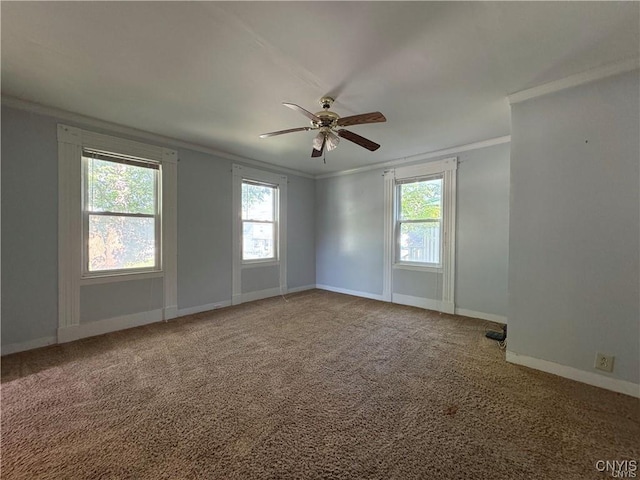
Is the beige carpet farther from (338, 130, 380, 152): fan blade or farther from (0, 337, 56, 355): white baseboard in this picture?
(338, 130, 380, 152): fan blade

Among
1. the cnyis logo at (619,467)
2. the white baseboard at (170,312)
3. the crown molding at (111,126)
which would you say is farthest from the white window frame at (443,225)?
the white baseboard at (170,312)

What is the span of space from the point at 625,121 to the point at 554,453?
2333mm

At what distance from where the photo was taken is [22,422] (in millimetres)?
1727

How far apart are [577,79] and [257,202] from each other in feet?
13.9

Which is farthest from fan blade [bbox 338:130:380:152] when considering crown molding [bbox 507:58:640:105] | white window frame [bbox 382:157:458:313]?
white window frame [bbox 382:157:458:313]

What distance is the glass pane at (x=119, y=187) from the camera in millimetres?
3172

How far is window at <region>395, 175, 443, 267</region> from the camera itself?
4277 millimetres

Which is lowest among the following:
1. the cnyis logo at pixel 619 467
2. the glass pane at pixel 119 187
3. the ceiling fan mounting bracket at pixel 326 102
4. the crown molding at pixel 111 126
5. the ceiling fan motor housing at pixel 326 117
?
the cnyis logo at pixel 619 467

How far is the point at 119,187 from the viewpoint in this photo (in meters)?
3.35

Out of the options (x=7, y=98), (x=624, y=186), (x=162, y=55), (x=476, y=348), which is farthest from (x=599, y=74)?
(x=7, y=98)

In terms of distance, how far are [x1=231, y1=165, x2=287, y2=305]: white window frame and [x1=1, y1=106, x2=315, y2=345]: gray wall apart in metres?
0.11

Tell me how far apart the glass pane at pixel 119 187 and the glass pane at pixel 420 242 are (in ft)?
12.6

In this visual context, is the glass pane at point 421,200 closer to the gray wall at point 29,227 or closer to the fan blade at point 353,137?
the fan blade at point 353,137

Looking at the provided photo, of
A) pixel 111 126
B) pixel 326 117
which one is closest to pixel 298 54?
pixel 326 117
